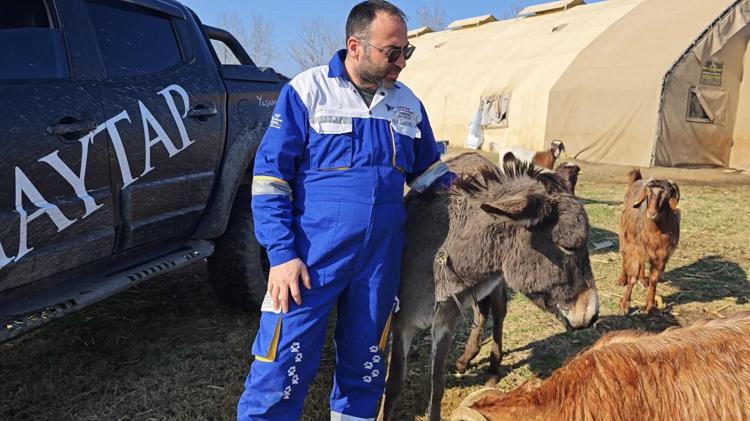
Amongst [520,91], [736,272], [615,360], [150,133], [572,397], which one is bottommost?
[736,272]

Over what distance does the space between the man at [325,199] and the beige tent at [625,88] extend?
15170 millimetres

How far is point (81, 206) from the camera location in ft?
8.83

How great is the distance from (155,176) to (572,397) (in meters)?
2.78

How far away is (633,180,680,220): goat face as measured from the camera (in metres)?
4.97

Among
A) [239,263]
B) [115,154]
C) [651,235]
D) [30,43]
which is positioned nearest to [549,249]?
[239,263]

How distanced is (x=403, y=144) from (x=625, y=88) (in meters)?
15.6

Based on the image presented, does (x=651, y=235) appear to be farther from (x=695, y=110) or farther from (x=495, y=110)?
(x=495, y=110)

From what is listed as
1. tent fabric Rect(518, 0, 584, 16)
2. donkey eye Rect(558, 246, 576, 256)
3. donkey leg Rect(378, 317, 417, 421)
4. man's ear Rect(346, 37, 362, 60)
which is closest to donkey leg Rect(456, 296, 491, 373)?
donkey leg Rect(378, 317, 417, 421)

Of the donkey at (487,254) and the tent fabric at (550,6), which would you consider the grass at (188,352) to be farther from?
Answer: the tent fabric at (550,6)

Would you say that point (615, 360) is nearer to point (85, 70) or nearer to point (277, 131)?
point (277, 131)

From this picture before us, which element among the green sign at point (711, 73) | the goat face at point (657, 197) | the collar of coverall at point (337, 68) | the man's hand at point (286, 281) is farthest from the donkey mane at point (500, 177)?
the green sign at point (711, 73)

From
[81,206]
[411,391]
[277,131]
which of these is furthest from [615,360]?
[81,206]

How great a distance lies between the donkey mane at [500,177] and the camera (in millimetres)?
2803

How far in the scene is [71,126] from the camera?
2584 mm
